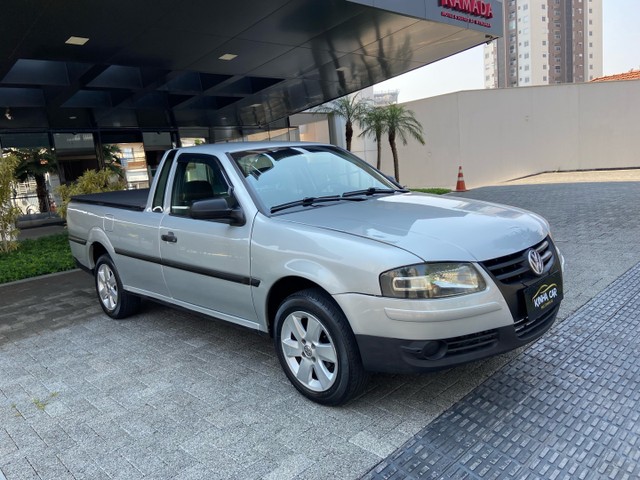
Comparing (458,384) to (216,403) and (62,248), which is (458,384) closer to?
(216,403)

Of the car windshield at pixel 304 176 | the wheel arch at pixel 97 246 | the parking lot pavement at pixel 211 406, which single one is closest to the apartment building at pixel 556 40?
the car windshield at pixel 304 176

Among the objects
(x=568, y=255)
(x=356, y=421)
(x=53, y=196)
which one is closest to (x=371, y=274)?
(x=356, y=421)

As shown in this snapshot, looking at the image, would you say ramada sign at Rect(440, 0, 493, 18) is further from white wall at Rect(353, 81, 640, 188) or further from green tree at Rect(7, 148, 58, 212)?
green tree at Rect(7, 148, 58, 212)

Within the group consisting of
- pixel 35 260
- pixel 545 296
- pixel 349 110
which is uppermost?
pixel 349 110

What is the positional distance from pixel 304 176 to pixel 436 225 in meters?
1.35

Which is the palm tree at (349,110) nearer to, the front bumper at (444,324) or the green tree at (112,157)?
the green tree at (112,157)

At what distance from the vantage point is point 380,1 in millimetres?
8875

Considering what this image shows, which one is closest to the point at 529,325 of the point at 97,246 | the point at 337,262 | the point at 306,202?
the point at 337,262

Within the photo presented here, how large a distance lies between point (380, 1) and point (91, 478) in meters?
8.82

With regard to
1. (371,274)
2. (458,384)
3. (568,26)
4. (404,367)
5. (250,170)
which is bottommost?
(458,384)

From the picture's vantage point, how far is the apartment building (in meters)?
98.6

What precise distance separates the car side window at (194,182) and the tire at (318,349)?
4.56 feet

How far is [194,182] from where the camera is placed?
14.1 feet

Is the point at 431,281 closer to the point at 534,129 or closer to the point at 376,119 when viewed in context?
the point at 376,119
